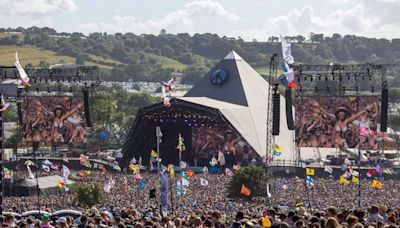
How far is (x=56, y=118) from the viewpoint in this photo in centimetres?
7794

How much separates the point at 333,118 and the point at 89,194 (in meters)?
20.8

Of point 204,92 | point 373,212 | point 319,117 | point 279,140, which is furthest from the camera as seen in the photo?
point 204,92

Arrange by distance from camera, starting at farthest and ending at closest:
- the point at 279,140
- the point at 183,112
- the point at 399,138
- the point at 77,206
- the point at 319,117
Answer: the point at 399,138 < the point at 279,140 < the point at 183,112 < the point at 319,117 < the point at 77,206

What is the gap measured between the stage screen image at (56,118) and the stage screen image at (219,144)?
1275 cm

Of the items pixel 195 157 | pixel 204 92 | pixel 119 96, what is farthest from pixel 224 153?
pixel 119 96

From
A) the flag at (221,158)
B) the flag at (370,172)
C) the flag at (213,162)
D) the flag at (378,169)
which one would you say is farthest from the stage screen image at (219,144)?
the flag at (370,172)

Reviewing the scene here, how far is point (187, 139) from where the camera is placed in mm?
88938

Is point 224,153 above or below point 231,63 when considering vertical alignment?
below

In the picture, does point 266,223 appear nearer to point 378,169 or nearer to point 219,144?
point 378,169

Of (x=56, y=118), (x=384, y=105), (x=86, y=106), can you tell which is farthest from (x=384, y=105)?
(x=56, y=118)

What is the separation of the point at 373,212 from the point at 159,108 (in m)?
66.0

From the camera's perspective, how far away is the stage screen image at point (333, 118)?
227 feet

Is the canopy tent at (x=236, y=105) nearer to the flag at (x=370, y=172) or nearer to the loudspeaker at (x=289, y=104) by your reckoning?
the loudspeaker at (x=289, y=104)

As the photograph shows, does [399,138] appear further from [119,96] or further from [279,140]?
[119,96]
